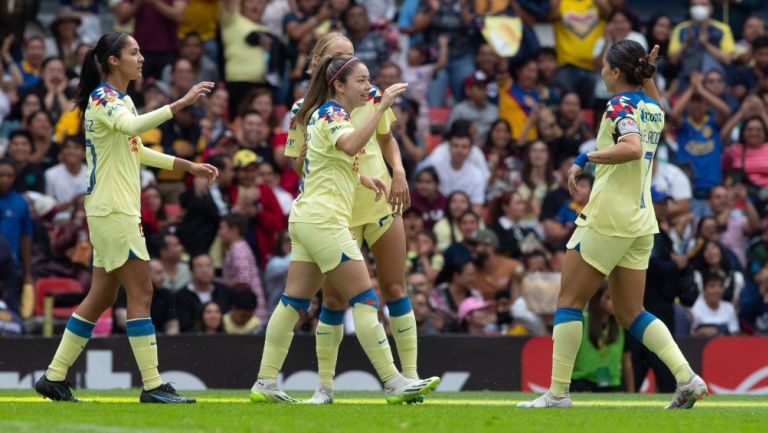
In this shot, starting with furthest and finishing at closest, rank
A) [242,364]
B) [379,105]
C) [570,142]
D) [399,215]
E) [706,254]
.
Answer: [570,142]
[706,254]
[242,364]
[399,215]
[379,105]

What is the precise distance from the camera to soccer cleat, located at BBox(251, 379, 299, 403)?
938 cm

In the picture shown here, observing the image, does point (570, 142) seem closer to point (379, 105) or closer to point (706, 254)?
point (706, 254)

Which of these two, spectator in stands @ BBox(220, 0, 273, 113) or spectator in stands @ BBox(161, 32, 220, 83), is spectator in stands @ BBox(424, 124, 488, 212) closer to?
spectator in stands @ BBox(220, 0, 273, 113)

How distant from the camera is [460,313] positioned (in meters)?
14.4

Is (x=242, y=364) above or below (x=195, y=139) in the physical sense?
below

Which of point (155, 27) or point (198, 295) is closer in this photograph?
point (198, 295)

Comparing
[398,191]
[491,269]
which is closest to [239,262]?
[491,269]

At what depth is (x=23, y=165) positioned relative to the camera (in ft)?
51.2

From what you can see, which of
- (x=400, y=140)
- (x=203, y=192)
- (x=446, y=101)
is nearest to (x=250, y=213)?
(x=203, y=192)

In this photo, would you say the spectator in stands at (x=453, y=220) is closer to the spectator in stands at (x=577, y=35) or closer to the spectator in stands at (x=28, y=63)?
the spectator in stands at (x=577, y=35)

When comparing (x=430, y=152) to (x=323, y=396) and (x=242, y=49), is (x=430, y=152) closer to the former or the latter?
(x=242, y=49)

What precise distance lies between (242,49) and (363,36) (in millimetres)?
1481

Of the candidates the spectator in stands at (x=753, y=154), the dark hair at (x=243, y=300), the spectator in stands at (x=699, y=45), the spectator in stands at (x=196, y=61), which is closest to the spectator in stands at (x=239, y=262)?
the dark hair at (x=243, y=300)

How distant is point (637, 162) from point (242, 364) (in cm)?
535
